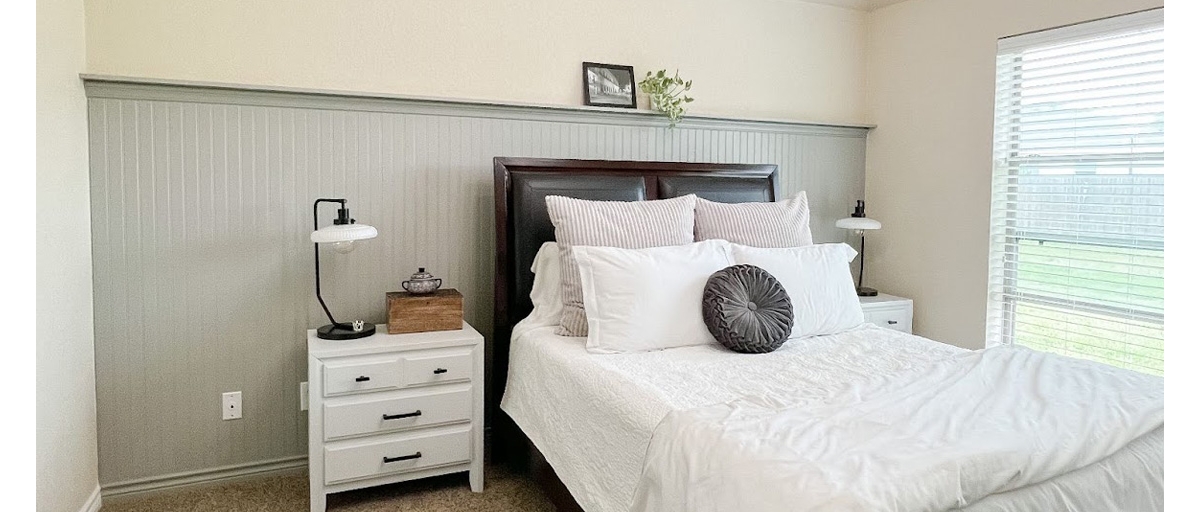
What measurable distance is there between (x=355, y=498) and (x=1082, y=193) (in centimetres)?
331

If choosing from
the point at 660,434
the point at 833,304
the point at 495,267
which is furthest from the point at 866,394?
the point at 495,267

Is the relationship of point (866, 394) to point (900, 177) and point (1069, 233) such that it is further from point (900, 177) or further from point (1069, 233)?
point (900, 177)

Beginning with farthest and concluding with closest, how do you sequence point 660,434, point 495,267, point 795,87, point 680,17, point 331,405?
point 795,87 < point 680,17 < point 495,267 < point 331,405 < point 660,434

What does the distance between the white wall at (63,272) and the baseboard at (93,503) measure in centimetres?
1

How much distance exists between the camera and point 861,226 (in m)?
3.71

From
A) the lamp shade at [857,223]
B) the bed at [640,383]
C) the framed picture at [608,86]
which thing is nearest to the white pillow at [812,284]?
the bed at [640,383]

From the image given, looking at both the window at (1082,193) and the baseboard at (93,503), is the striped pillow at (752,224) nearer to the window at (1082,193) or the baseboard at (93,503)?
the window at (1082,193)

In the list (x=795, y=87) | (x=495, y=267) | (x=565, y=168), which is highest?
(x=795, y=87)

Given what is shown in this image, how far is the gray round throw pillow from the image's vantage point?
8.05 feet

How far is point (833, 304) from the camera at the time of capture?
279 cm

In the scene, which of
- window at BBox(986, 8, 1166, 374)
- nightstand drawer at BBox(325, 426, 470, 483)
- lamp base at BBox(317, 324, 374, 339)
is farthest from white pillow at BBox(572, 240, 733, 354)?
window at BBox(986, 8, 1166, 374)

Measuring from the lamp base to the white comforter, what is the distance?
1402 mm

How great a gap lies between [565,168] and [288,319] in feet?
4.35

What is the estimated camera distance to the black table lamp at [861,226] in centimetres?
372
